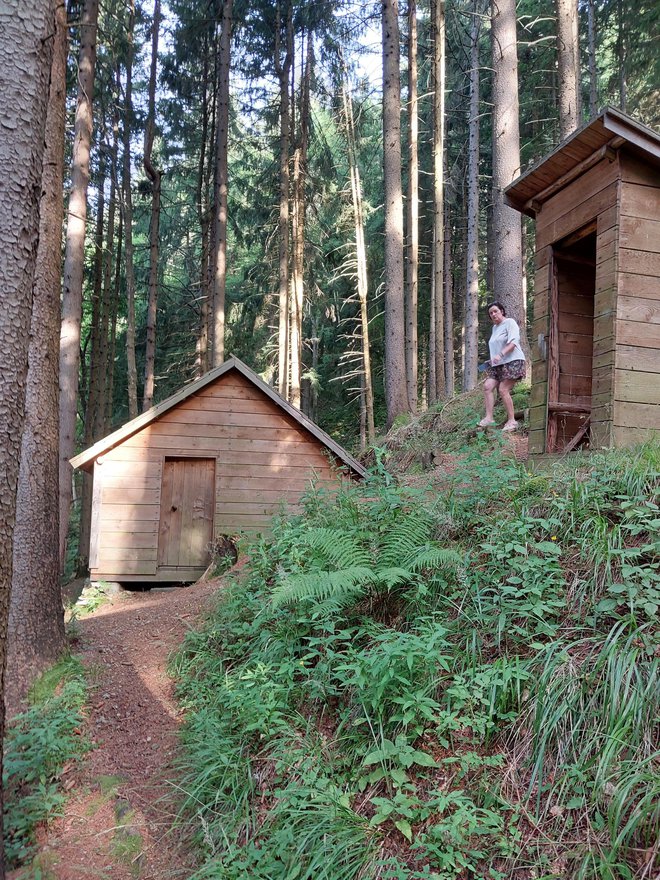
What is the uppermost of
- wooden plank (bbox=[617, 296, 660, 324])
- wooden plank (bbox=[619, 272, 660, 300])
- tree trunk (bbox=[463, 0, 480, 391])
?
tree trunk (bbox=[463, 0, 480, 391])

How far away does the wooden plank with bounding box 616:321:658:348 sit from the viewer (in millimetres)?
5191

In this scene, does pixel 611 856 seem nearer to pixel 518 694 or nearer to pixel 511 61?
pixel 518 694

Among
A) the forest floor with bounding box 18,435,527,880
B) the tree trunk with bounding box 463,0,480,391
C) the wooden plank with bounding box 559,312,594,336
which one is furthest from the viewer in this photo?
the tree trunk with bounding box 463,0,480,391

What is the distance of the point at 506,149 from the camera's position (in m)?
10.3

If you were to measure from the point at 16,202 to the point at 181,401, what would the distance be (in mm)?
8118

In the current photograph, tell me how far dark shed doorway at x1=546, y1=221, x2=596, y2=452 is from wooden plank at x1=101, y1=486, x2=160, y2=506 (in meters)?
7.54

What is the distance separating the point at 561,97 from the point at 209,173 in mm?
11423

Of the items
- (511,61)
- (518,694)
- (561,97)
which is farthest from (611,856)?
(561,97)

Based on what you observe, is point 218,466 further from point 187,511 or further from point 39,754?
point 39,754

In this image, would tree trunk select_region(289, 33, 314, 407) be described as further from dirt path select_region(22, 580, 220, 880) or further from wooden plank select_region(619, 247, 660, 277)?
wooden plank select_region(619, 247, 660, 277)

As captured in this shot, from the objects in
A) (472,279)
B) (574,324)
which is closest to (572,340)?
(574,324)

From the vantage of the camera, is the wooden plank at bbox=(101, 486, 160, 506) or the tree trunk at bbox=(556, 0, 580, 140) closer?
the wooden plank at bbox=(101, 486, 160, 506)

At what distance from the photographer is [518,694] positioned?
10.2 ft

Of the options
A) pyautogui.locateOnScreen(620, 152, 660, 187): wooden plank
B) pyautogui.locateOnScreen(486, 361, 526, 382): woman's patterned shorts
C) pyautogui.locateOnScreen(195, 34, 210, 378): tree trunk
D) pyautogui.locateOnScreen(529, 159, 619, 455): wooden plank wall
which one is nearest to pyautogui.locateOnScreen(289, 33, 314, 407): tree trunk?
pyautogui.locateOnScreen(195, 34, 210, 378): tree trunk
